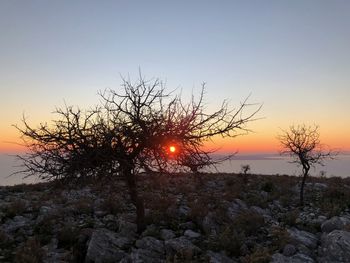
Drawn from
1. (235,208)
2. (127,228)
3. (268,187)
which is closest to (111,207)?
(127,228)

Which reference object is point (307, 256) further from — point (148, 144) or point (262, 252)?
point (148, 144)

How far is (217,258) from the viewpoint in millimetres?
14797

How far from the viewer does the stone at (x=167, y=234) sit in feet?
53.3

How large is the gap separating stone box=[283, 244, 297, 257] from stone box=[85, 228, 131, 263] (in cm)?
591

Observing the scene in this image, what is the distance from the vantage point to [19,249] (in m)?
14.5

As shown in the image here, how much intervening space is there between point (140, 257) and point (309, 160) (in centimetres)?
1642

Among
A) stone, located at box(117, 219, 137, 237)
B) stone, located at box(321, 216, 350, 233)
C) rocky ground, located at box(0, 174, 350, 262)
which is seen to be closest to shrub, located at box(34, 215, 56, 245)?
rocky ground, located at box(0, 174, 350, 262)

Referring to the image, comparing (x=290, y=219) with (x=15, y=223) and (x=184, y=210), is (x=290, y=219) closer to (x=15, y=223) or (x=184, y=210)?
(x=184, y=210)

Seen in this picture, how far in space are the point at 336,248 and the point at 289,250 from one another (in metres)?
1.80

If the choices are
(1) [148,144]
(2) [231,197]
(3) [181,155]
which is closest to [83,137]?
(1) [148,144]

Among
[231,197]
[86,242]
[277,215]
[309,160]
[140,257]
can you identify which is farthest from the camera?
[309,160]

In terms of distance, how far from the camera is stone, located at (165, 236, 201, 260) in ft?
46.9

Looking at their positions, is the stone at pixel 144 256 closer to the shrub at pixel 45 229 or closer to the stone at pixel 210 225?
the stone at pixel 210 225

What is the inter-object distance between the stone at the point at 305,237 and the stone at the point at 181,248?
4.41 m
